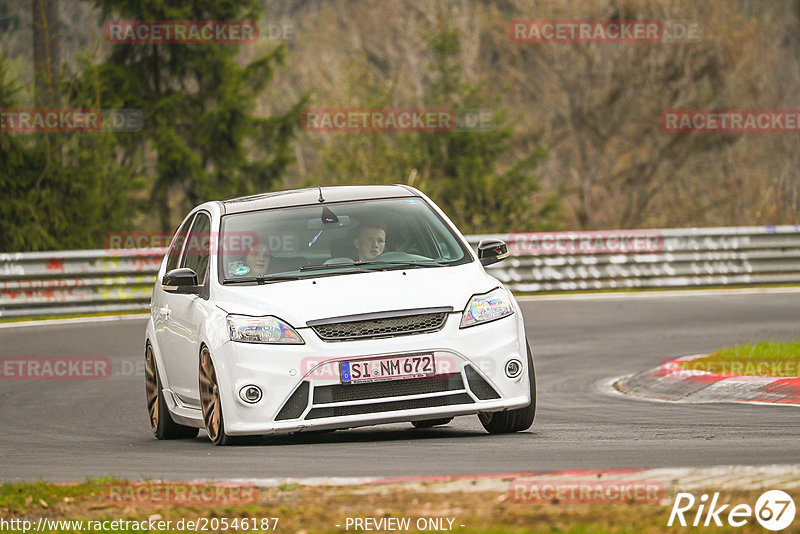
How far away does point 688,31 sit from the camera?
4075cm

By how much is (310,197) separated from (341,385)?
1.99m

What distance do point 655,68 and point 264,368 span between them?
3450 centimetres

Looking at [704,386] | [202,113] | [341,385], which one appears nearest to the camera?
[341,385]

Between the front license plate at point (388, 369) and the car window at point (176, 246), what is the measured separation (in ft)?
9.30

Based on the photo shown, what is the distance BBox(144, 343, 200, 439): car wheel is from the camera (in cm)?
1024

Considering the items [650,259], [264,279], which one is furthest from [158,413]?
[650,259]

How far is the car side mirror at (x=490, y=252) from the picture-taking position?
9.60 m

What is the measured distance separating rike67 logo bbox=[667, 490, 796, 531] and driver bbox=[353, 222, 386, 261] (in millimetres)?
4093

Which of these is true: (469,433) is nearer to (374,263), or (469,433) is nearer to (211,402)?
(374,263)

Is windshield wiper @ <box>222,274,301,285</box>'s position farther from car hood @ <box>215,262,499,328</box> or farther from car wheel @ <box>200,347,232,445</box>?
car wheel @ <box>200,347,232,445</box>

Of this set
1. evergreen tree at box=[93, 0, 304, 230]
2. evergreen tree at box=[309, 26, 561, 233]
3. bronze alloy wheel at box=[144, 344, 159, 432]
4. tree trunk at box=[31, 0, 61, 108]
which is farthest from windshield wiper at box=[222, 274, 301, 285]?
evergreen tree at box=[93, 0, 304, 230]

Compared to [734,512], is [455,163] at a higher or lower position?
lower

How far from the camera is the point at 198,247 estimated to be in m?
10.3

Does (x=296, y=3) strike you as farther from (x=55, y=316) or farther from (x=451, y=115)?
(x=55, y=316)
